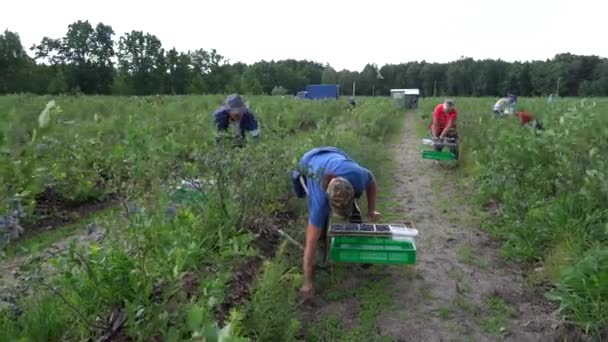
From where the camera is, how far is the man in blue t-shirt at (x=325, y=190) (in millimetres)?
3668

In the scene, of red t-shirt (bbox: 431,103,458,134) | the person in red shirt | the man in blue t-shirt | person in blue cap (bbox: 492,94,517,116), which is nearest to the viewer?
the man in blue t-shirt

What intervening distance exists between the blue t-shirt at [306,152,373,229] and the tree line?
32.1 metres

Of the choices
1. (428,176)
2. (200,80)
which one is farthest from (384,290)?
(200,80)

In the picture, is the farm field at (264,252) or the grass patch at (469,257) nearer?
the farm field at (264,252)

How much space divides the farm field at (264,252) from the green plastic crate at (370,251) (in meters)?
0.32

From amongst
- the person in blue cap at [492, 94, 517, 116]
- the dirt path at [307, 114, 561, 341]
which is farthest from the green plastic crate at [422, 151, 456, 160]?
the dirt path at [307, 114, 561, 341]

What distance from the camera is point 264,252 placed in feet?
15.0

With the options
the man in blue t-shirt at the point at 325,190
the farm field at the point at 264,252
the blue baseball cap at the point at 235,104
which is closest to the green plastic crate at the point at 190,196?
the farm field at the point at 264,252

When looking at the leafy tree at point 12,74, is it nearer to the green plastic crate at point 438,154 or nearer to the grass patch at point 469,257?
the green plastic crate at point 438,154

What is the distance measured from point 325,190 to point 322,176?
0.11 m

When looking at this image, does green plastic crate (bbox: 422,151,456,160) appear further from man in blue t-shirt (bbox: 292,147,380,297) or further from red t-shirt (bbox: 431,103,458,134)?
man in blue t-shirt (bbox: 292,147,380,297)

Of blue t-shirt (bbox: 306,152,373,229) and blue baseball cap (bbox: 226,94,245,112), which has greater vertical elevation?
blue baseball cap (bbox: 226,94,245,112)

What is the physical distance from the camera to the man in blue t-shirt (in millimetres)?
3668

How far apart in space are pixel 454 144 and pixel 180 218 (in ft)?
24.3
